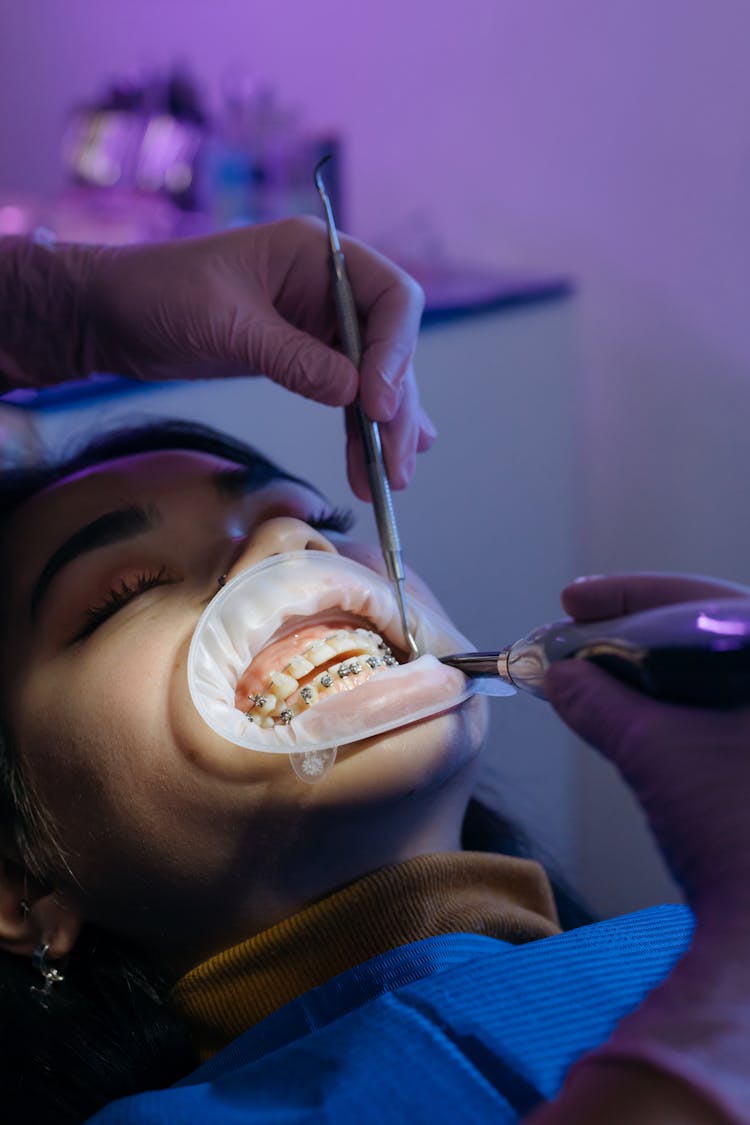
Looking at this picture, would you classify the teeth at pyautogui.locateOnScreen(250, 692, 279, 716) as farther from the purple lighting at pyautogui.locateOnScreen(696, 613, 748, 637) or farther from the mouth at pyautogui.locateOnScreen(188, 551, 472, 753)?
the purple lighting at pyautogui.locateOnScreen(696, 613, 748, 637)

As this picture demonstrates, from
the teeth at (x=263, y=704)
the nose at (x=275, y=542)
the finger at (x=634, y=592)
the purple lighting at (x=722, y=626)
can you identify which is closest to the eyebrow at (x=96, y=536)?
the nose at (x=275, y=542)

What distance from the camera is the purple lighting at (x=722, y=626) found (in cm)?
55

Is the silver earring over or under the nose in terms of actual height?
under

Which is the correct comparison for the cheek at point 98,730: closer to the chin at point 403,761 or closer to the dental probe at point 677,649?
the chin at point 403,761

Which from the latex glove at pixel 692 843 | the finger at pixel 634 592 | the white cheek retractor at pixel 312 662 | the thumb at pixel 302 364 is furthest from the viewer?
the thumb at pixel 302 364

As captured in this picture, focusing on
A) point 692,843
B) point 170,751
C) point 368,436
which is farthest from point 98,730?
point 692,843

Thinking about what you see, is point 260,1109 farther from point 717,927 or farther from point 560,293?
point 560,293

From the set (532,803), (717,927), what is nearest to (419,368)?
(532,803)

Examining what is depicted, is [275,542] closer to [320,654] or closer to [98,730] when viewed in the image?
[320,654]

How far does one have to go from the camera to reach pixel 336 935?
37.1 inches

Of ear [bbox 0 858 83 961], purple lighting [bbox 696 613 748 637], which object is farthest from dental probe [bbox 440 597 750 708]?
ear [bbox 0 858 83 961]

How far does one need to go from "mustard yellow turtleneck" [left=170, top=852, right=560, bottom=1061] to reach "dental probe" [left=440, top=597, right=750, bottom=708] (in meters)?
0.38

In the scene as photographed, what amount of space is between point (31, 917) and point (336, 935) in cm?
31

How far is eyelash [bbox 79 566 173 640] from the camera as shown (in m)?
0.97
